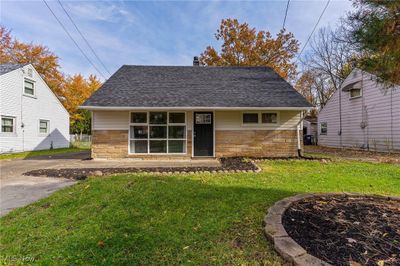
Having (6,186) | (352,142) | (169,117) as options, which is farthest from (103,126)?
(352,142)

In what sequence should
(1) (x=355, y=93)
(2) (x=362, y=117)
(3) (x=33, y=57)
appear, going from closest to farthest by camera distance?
1. (2) (x=362, y=117)
2. (1) (x=355, y=93)
3. (3) (x=33, y=57)

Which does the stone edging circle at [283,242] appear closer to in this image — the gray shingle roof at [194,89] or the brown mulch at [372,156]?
the gray shingle roof at [194,89]

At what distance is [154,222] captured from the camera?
3.27 m

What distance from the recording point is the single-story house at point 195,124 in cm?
1030

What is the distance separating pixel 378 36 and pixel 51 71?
3242 cm

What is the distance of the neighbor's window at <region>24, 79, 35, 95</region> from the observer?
15.8 metres

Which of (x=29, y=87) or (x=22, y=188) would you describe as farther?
(x=29, y=87)

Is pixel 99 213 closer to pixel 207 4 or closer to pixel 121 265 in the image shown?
pixel 121 265

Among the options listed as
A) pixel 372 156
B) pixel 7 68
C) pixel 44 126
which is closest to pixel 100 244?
pixel 372 156

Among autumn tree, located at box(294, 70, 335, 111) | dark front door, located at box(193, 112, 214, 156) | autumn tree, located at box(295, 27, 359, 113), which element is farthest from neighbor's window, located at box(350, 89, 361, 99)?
autumn tree, located at box(294, 70, 335, 111)

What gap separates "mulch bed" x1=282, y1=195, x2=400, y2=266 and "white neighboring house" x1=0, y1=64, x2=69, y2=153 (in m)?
17.0

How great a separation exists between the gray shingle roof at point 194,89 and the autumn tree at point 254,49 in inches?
425

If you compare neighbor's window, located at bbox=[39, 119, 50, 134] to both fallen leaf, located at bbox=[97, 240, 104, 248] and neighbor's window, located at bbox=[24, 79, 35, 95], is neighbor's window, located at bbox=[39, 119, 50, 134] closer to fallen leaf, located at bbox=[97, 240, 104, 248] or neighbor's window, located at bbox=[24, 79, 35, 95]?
neighbor's window, located at bbox=[24, 79, 35, 95]

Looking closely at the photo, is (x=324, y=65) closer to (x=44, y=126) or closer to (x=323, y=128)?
(x=323, y=128)
